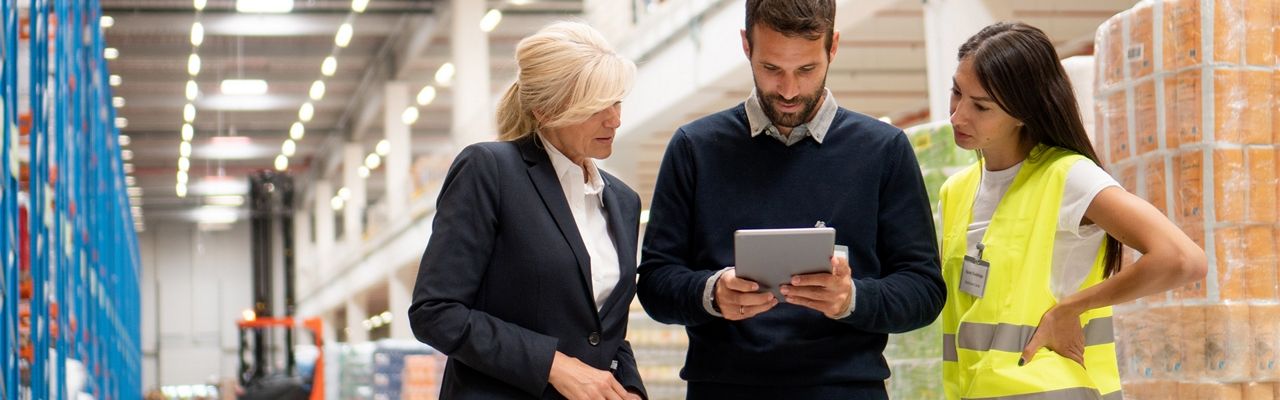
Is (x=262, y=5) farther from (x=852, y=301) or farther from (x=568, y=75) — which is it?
(x=852, y=301)

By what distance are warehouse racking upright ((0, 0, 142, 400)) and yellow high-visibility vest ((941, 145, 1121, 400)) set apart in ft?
7.90

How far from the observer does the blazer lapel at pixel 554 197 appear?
3.05m

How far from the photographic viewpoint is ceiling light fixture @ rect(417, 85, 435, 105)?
1391 inches

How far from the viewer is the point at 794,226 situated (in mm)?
3184

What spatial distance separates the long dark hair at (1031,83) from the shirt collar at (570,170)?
0.91 m

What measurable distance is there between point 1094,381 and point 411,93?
110 ft

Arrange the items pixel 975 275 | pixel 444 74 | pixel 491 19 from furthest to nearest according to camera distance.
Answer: pixel 444 74
pixel 491 19
pixel 975 275

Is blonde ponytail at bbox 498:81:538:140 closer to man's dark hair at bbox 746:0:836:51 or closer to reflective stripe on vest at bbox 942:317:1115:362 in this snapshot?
man's dark hair at bbox 746:0:836:51

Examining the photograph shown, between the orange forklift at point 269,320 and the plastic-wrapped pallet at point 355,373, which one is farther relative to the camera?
the orange forklift at point 269,320

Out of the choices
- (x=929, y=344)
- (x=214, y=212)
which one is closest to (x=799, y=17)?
(x=929, y=344)

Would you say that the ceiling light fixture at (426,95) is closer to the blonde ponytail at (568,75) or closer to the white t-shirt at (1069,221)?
the white t-shirt at (1069,221)

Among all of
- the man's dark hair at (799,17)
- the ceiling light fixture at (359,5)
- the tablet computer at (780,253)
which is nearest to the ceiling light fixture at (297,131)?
the ceiling light fixture at (359,5)

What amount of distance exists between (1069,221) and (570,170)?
3.65ft

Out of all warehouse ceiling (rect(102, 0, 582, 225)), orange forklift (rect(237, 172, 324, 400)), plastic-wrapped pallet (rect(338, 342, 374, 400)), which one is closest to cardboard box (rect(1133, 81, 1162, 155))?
plastic-wrapped pallet (rect(338, 342, 374, 400))
